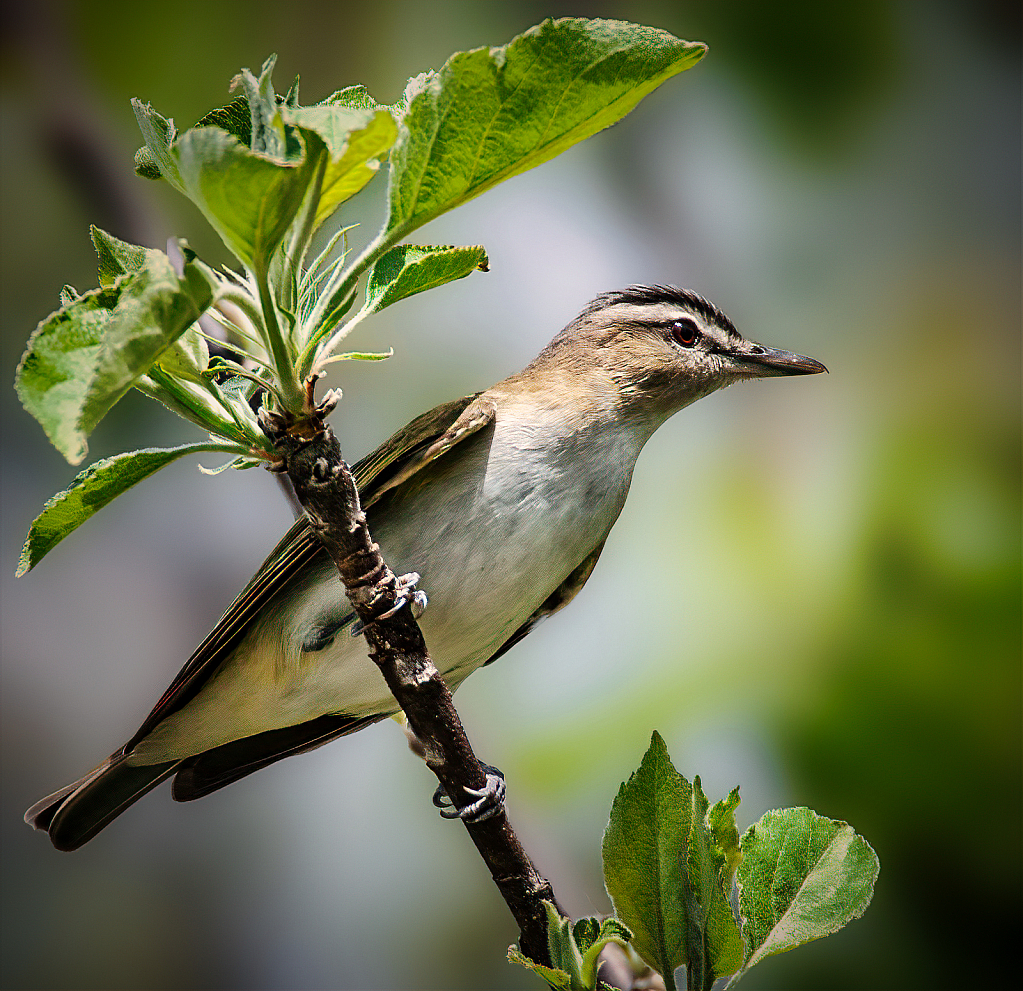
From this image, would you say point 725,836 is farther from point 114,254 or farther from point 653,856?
point 114,254

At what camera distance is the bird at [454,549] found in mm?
2072

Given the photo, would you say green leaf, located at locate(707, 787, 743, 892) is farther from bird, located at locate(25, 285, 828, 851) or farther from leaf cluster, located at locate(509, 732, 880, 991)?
bird, located at locate(25, 285, 828, 851)

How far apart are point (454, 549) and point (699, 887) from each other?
0.94 m

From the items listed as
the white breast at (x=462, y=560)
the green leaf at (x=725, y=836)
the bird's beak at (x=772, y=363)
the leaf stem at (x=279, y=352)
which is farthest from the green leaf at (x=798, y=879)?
the bird's beak at (x=772, y=363)

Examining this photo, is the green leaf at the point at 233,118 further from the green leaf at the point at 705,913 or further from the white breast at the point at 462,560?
the green leaf at the point at 705,913

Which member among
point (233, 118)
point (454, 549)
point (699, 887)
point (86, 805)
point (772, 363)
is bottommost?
point (699, 887)

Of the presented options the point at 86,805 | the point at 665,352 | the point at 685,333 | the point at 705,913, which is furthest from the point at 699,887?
the point at 86,805

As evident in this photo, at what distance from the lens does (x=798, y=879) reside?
1.43 meters

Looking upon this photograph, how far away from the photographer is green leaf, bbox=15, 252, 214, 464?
968 mm

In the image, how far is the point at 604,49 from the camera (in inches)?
43.9

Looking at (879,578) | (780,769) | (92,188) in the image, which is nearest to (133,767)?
(780,769)

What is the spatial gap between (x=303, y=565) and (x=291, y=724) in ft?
2.12

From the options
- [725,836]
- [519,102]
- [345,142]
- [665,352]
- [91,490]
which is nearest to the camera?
[345,142]

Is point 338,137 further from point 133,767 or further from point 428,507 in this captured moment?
point 133,767
